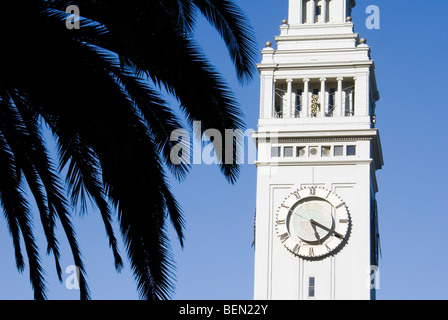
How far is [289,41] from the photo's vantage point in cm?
7488

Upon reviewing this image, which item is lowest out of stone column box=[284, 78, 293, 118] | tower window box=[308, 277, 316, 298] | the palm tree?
tower window box=[308, 277, 316, 298]

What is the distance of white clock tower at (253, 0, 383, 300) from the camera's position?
2709 inches

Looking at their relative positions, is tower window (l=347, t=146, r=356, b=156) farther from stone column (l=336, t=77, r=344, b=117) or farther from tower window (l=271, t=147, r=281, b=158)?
tower window (l=271, t=147, r=281, b=158)

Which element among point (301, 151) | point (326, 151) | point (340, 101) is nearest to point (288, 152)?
point (301, 151)

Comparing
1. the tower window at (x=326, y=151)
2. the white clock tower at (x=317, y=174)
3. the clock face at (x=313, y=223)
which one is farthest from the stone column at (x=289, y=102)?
the clock face at (x=313, y=223)

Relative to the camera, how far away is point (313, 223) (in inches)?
2731

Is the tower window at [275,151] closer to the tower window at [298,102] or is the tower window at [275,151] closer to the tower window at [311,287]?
the tower window at [298,102]

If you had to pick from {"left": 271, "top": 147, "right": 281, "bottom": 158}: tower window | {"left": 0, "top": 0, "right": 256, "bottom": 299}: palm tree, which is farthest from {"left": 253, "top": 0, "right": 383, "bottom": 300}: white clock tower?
{"left": 0, "top": 0, "right": 256, "bottom": 299}: palm tree

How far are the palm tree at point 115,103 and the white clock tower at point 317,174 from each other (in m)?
50.1

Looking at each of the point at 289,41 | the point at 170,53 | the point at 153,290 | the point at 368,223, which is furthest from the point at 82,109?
the point at 289,41

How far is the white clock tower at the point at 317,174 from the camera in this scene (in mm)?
68812

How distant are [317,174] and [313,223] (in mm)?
2831

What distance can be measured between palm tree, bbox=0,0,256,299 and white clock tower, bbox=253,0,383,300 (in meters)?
50.1

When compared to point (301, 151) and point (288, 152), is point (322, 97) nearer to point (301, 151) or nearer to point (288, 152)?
point (301, 151)
